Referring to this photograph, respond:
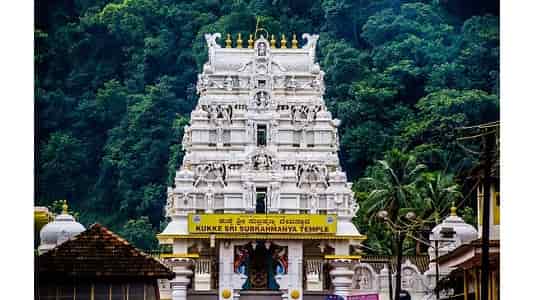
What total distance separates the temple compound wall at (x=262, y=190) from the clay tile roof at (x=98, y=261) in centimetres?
968

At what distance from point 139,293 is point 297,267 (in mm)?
10655

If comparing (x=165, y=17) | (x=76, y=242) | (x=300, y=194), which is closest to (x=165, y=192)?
(x=165, y=17)

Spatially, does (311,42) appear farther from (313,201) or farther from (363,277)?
(363,277)

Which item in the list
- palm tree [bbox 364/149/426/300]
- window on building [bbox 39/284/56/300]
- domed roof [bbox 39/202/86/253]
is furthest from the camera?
palm tree [bbox 364/149/426/300]

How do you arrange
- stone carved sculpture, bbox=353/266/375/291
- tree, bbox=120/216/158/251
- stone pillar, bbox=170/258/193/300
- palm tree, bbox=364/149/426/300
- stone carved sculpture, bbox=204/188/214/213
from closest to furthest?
stone pillar, bbox=170/258/193/300
stone carved sculpture, bbox=353/266/375/291
stone carved sculpture, bbox=204/188/214/213
palm tree, bbox=364/149/426/300
tree, bbox=120/216/158/251

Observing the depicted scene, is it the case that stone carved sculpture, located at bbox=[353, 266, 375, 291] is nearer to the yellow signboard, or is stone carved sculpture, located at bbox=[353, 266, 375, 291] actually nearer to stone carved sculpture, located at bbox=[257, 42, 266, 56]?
the yellow signboard

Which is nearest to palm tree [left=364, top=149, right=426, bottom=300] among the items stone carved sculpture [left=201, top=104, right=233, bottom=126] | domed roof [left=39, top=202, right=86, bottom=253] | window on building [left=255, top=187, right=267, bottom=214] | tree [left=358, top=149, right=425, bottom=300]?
tree [left=358, top=149, right=425, bottom=300]

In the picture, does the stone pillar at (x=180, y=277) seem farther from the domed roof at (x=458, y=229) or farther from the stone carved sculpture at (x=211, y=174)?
the domed roof at (x=458, y=229)

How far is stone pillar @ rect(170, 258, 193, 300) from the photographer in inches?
1156

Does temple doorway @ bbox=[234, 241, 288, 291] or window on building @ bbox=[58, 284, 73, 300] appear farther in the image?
temple doorway @ bbox=[234, 241, 288, 291]
